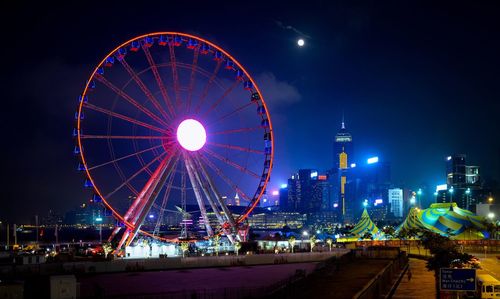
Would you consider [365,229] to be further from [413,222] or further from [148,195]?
[148,195]

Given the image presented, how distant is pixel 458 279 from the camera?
1867cm

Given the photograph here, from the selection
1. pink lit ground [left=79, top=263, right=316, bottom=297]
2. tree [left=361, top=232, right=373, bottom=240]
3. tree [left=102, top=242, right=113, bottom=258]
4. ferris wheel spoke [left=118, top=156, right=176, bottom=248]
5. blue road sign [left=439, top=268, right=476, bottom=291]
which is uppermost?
ferris wheel spoke [left=118, top=156, right=176, bottom=248]

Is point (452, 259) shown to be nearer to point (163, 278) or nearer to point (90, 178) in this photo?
point (163, 278)

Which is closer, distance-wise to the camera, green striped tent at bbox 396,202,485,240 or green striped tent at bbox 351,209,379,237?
green striped tent at bbox 396,202,485,240

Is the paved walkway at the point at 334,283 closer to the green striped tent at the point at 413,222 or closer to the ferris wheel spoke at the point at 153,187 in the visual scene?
the ferris wheel spoke at the point at 153,187

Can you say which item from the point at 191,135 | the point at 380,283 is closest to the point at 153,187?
the point at 191,135

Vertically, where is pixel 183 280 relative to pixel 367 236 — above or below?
above

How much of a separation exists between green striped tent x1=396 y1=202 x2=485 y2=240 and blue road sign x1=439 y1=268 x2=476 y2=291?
7886cm

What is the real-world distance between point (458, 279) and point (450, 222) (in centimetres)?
8195

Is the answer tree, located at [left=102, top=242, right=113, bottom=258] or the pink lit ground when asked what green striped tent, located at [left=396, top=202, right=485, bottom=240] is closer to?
the pink lit ground

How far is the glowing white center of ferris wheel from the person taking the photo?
58.1 m

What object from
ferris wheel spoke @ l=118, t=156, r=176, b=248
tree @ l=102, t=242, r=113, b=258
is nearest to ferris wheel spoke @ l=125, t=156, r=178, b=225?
ferris wheel spoke @ l=118, t=156, r=176, b=248

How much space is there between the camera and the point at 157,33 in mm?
58250

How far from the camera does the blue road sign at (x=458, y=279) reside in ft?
60.7
